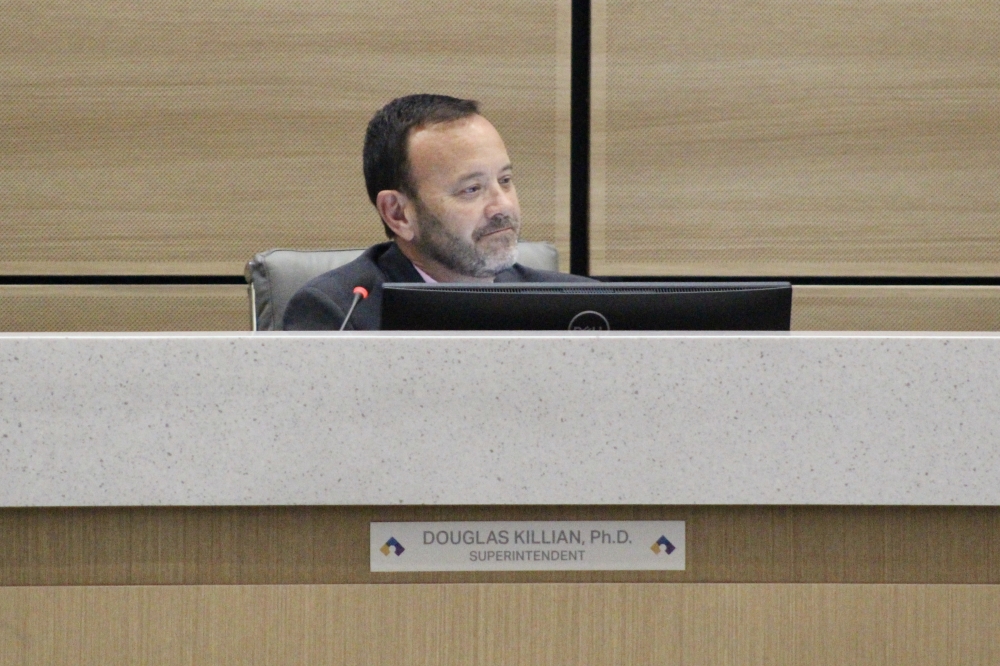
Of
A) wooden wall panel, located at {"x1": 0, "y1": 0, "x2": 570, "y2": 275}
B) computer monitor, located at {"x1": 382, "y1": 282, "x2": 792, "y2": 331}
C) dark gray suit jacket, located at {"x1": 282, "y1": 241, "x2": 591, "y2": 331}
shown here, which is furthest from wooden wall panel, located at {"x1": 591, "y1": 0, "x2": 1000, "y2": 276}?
computer monitor, located at {"x1": 382, "y1": 282, "x2": 792, "y2": 331}

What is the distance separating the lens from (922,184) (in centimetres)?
240

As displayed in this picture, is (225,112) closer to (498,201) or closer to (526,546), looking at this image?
(498,201)

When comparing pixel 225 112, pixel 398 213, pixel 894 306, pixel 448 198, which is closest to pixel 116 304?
pixel 225 112

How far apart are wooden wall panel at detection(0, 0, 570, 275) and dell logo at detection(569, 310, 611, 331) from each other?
1.55 meters

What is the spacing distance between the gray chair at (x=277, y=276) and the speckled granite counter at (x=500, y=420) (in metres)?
1.14

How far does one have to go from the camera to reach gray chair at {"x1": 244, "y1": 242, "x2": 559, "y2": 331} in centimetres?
180

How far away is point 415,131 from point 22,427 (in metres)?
1.23

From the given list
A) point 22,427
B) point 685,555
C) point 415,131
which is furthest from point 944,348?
point 415,131

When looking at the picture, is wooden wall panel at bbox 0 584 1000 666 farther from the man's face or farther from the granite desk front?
the man's face

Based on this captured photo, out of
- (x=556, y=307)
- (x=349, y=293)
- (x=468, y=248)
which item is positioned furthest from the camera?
(x=468, y=248)

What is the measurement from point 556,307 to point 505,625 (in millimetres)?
324

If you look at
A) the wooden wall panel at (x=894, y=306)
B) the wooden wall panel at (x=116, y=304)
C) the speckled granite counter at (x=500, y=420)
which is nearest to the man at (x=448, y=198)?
the wooden wall panel at (x=116, y=304)

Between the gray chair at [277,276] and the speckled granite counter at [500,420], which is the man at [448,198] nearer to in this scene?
the gray chair at [277,276]

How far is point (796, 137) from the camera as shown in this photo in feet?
7.84
